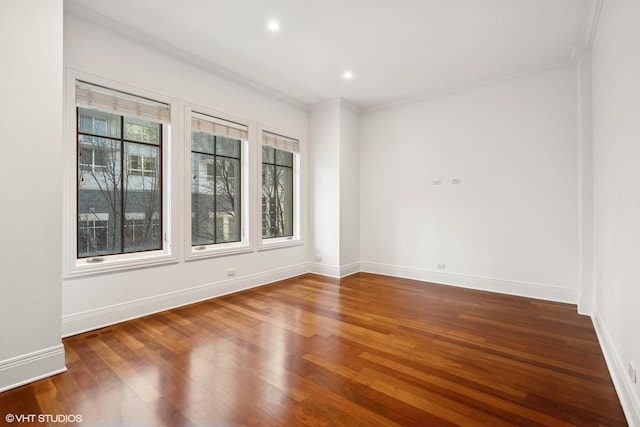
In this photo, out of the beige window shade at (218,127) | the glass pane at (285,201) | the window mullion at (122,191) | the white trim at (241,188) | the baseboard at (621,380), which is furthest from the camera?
the glass pane at (285,201)

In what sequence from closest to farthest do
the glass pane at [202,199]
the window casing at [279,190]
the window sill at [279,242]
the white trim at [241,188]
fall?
the white trim at [241,188]
the glass pane at [202,199]
the window sill at [279,242]
the window casing at [279,190]

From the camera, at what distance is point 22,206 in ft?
6.73

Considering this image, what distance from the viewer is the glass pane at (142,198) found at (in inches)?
134

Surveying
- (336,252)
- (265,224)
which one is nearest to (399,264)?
(336,252)

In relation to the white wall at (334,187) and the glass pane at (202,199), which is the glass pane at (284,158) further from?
the glass pane at (202,199)

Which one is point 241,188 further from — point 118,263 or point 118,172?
point 118,263

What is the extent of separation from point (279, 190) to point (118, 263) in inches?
109

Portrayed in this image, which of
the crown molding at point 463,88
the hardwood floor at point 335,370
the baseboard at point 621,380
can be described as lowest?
the hardwood floor at point 335,370

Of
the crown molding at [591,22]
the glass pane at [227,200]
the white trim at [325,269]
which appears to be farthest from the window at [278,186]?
the crown molding at [591,22]

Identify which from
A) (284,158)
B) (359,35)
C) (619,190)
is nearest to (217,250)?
(284,158)

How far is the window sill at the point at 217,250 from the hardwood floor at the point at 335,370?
0.65 meters

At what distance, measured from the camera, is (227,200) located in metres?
4.40

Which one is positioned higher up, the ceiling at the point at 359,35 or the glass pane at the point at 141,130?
the ceiling at the point at 359,35

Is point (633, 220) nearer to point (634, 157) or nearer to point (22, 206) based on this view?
point (634, 157)
